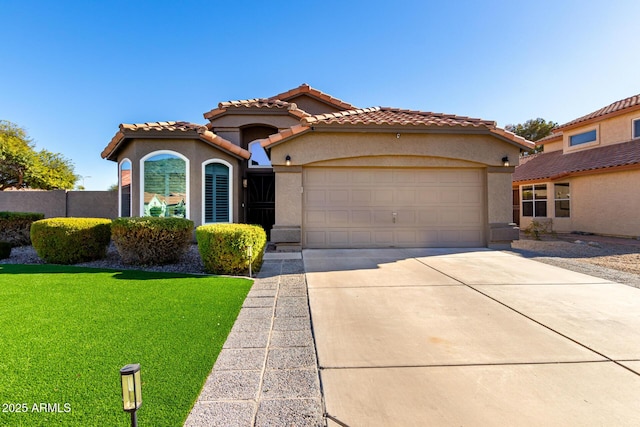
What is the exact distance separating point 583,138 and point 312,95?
51.6 feet

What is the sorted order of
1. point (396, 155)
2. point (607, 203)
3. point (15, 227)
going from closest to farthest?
point (396, 155), point (15, 227), point (607, 203)

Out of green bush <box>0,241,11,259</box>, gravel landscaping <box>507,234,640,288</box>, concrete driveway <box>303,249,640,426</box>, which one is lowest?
concrete driveway <box>303,249,640,426</box>

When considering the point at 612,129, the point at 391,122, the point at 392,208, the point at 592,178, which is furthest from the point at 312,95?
the point at 612,129

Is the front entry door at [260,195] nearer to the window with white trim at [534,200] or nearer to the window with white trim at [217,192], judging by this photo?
the window with white trim at [217,192]

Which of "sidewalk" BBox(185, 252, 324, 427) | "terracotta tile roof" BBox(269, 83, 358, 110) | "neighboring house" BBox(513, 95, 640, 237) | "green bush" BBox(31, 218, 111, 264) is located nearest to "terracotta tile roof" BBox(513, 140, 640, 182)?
"neighboring house" BBox(513, 95, 640, 237)

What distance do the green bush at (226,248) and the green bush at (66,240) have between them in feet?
11.4

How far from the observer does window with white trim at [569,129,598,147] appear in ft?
52.3

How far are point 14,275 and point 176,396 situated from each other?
22.2ft

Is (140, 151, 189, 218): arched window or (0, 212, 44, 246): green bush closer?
(0, 212, 44, 246): green bush

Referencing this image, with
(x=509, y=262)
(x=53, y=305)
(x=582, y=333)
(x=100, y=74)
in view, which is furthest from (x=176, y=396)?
(x=100, y=74)

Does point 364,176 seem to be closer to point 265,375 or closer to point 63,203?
point 265,375

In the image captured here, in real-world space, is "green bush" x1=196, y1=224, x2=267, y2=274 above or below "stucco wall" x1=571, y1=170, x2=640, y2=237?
below

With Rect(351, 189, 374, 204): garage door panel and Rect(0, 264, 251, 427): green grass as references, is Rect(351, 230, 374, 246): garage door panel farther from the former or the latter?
Rect(0, 264, 251, 427): green grass

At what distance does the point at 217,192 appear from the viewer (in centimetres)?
1088
